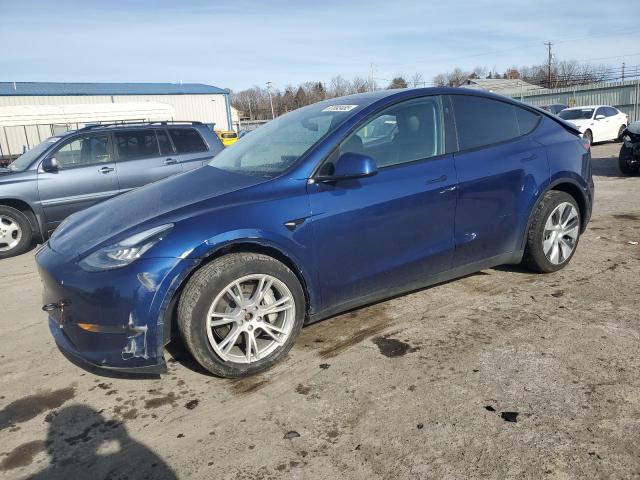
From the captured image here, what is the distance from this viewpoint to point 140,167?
24.2 feet

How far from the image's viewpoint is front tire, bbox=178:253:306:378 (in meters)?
2.75

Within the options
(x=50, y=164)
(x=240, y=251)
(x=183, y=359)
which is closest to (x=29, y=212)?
(x=50, y=164)

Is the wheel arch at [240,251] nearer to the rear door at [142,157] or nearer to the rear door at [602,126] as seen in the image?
Result: the rear door at [142,157]

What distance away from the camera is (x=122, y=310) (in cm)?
264

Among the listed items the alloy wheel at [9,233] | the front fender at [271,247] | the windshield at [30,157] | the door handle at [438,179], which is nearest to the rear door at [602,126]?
the door handle at [438,179]

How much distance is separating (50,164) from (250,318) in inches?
206

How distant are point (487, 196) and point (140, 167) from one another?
5.45 meters

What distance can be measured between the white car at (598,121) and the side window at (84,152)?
15.2m

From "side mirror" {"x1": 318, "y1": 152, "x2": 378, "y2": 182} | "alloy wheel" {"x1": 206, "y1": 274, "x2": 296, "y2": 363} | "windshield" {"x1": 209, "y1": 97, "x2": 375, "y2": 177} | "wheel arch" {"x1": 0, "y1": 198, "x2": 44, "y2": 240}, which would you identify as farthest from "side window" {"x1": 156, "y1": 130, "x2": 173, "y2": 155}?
"alloy wheel" {"x1": 206, "y1": 274, "x2": 296, "y2": 363}

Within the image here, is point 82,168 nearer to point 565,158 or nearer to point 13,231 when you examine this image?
point 13,231

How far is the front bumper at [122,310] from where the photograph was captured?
2635 millimetres

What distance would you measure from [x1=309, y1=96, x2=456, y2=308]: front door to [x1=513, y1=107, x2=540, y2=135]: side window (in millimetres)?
885

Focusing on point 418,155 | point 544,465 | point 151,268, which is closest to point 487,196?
point 418,155

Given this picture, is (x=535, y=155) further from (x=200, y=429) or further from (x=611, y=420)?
(x=200, y=429)
